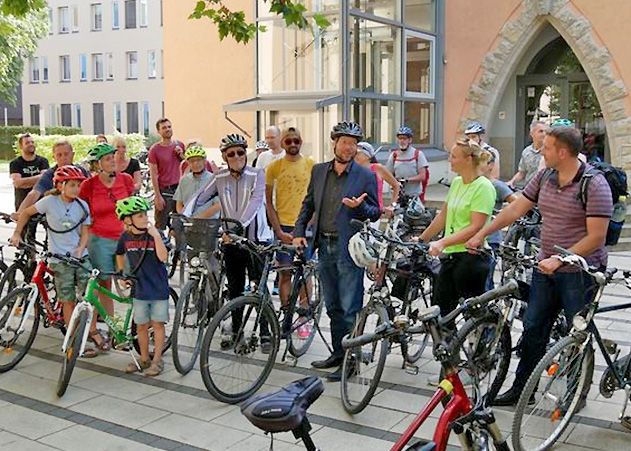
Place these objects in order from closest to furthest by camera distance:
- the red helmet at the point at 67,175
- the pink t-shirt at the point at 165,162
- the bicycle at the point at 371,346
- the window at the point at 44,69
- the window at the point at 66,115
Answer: the bicycle at the point at 371,346, the red helmet at the point at 67,175, the pink t-shirt at the point at 165,162, the window at the point at 66,115, the window at the point at 44,69

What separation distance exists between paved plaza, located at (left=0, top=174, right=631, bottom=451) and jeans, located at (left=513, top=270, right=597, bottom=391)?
1.29ft

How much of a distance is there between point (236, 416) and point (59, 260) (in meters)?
1.97

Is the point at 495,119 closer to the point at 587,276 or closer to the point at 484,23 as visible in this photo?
the point at 484,23

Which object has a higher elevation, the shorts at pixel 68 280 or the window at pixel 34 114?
the window at pixel 34 114

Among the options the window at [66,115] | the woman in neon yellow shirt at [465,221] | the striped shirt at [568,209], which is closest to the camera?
the striped shirt at [568,209]

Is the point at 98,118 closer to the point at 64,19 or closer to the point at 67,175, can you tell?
the point at 64,19

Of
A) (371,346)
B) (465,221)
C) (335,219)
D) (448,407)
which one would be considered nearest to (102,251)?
(335,219)

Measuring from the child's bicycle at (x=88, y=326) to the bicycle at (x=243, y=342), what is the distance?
81 centimetres

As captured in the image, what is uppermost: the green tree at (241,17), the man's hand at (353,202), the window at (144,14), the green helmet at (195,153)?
the window at (144,14)

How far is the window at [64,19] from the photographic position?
42844 mm

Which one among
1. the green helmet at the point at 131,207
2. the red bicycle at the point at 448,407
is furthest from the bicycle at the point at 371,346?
the red bicycle at the point at 448,407

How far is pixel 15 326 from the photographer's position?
554 cm

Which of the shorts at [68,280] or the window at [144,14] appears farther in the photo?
the window at [144,14]

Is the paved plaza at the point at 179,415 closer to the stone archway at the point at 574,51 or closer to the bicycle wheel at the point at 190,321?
the bicycle wheel at the point at 190,321
